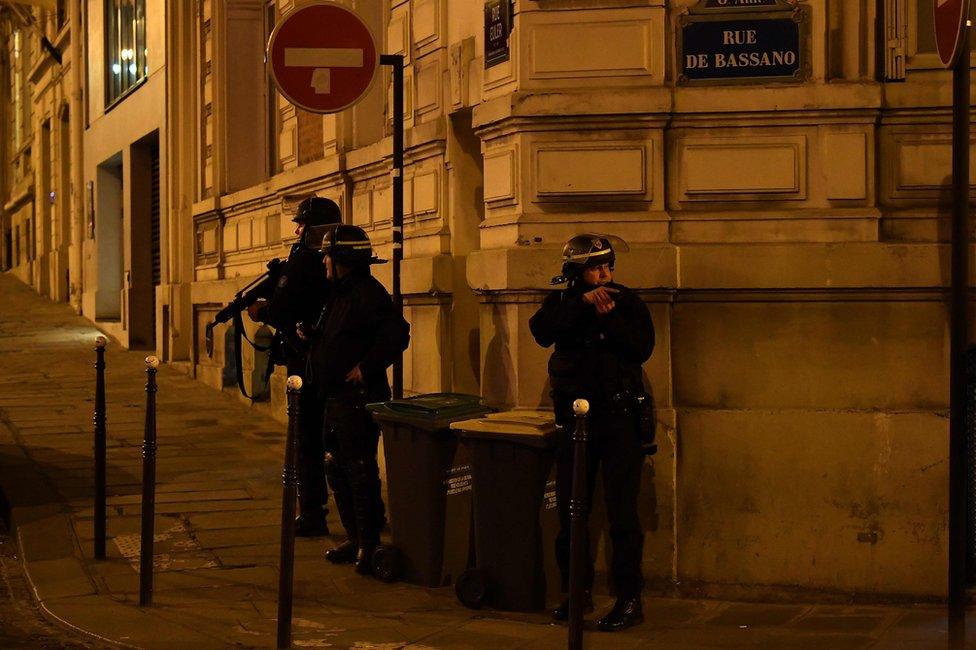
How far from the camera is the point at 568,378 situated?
619cm

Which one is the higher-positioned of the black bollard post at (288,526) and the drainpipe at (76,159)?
the drainpipe at (76,159)

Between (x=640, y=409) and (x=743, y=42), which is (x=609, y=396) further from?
(x=743, y=42)

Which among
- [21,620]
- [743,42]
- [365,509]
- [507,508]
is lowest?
[21,620]

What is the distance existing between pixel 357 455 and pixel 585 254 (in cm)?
179

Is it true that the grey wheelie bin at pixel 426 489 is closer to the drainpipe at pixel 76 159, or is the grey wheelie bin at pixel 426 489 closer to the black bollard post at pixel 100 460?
the black bollard post at pixel 100 460

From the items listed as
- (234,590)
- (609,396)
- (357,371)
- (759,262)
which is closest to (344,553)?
(234,590)

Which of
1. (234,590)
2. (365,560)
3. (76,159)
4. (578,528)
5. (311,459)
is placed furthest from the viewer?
(76,159)

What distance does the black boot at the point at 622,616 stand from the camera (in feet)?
20.0

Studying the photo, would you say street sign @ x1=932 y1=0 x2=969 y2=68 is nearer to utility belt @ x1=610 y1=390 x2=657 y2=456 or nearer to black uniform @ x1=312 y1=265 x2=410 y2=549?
utility belt @ x1=610 y1=390 x2=657 y2=456

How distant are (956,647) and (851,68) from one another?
312cm

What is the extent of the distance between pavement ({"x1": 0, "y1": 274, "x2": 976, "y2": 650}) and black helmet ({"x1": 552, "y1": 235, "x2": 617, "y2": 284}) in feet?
5.35

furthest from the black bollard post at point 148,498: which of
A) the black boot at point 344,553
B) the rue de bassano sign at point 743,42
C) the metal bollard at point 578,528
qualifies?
the rue de bassano sign at point 743,42

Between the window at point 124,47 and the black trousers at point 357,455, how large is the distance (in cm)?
1353

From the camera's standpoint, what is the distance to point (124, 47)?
71.1ft
